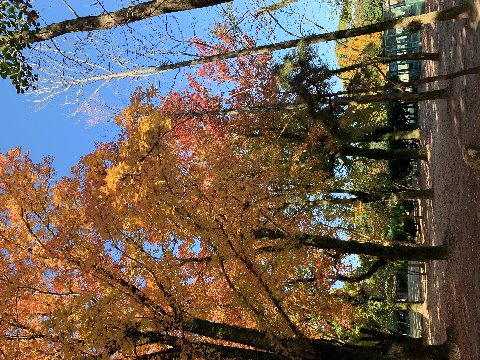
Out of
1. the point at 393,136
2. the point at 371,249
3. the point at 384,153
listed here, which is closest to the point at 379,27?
the point at 371,249

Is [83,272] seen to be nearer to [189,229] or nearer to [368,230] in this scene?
[189,229]

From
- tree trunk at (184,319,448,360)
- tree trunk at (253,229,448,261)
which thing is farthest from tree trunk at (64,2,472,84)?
tree trunk at (184,319,448,360)

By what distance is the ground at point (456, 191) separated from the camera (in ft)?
27.4

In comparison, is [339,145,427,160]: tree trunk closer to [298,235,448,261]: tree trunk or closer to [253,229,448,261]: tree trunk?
[253,229,448,261]: tree trunk

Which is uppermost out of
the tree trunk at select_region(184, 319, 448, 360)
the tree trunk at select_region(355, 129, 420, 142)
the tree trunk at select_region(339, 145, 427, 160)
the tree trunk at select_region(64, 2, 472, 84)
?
the tree trunk at select_region(355, 129, 420, 142)

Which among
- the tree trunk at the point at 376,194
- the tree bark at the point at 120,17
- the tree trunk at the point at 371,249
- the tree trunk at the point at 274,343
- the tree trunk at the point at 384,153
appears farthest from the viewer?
the tree trunk at the point at 384,153

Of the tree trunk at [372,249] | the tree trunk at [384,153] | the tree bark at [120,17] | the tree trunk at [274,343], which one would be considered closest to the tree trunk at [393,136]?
the tree trunk at [384,153]

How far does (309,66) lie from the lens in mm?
11586

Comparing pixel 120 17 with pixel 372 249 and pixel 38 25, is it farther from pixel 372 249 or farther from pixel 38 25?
pixel 372 249

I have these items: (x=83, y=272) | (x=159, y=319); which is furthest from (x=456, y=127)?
(x=83, y=272)

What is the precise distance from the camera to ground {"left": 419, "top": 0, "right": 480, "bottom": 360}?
27.4 feet

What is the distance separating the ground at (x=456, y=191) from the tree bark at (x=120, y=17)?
4953 mm

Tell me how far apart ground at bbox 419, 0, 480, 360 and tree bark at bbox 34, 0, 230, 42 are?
16.2 ft

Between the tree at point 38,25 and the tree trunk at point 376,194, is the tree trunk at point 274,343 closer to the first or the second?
the tree at point 38,25
